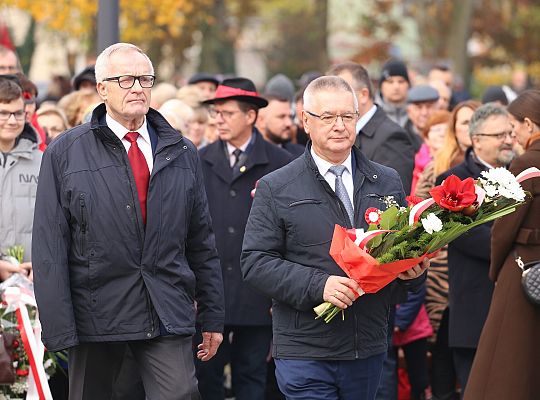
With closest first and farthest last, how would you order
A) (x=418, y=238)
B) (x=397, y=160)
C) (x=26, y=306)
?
(x=418, y=238), (x=26, y=306), (x=397, y=160)

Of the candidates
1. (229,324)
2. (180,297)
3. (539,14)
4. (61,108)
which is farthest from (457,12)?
(180,297)

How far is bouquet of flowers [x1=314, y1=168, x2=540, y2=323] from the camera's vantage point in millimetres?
6156

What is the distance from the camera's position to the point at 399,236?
6.23m

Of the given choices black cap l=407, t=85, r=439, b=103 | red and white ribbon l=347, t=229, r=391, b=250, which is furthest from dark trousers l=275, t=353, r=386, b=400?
black cap l=407, t=85, r=439, b=103

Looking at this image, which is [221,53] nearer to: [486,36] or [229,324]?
[486,36]

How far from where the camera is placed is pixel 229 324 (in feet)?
29.7

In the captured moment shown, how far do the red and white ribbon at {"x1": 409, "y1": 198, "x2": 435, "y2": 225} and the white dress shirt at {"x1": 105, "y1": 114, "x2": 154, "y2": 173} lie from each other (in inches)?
58.4

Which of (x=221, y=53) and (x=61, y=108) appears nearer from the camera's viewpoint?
→ (x=61, y=108)

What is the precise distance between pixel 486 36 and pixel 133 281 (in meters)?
37.8

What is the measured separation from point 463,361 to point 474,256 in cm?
87

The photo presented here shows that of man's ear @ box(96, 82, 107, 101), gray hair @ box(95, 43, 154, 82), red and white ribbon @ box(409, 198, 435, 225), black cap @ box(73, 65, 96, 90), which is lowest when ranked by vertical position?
red and white ribbon @ box(409, 198, 435, 225)

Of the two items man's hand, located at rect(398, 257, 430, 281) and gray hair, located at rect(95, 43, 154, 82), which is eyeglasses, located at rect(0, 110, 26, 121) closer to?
gray hair, located at rect(95, 43, 154, 82)

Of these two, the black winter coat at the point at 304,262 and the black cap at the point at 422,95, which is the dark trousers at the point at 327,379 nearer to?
the black winter coat at the point at 304,262

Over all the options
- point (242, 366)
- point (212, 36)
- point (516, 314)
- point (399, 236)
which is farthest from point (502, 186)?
point (212, 36)
